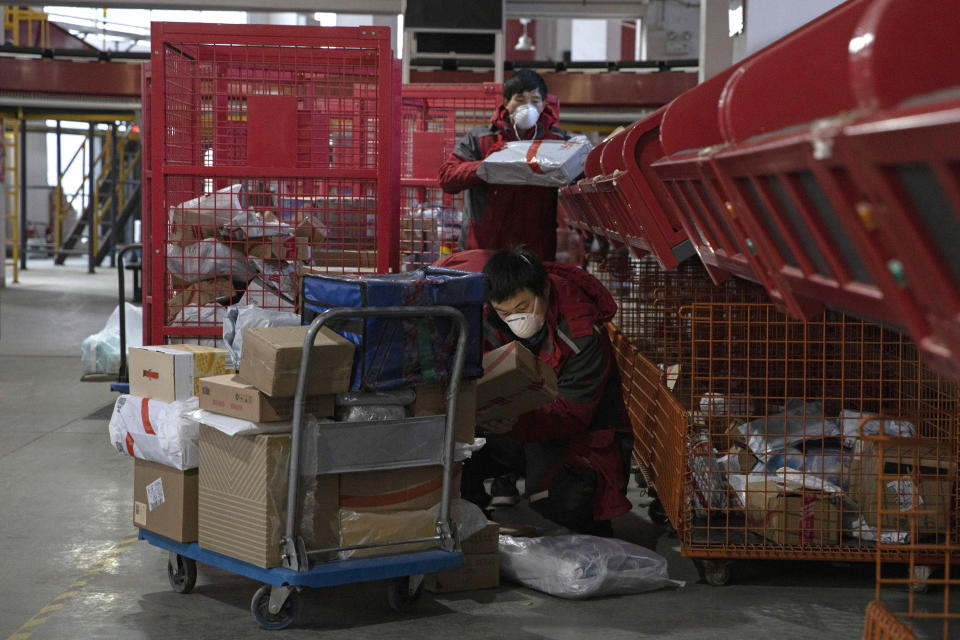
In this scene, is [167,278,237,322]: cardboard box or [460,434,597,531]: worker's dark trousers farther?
[167,278,237,322]: cardboard box

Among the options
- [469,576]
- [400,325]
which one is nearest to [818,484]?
[469,576]

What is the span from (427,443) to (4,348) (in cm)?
751

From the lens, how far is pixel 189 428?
10.6ft

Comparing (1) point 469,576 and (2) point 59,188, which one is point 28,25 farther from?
(1) point 469,576

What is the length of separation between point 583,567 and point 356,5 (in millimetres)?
9312

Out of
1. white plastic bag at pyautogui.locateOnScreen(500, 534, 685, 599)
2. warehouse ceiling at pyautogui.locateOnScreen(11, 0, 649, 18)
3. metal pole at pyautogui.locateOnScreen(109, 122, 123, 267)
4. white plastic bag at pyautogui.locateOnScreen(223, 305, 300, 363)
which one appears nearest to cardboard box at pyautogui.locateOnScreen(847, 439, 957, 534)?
white plastic bag at pyautogui.locateOnScreen(500, 534, 685, 599)

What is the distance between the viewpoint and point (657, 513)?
4.42 metres

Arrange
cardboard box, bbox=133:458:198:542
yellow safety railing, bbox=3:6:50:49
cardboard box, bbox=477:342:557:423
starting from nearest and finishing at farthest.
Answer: cardboard box, bbox=133:458:198:542
cardboard box, bbox=477:342:557:423
yellow safety railing, bbox=3:6:50:49

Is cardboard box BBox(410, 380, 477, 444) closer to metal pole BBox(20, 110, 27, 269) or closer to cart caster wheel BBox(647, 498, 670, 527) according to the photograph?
cart caster wheel BBox(647, 498, 670, 527)

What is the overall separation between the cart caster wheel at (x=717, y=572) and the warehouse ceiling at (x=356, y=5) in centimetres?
929

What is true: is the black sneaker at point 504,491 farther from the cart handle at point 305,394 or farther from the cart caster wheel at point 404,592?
the cart handle at point 305,394

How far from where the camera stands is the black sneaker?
4703 mm

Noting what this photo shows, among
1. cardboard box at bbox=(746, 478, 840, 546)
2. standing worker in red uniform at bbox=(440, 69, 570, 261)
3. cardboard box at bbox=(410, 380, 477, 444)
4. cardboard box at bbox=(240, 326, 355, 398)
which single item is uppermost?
standing worker in red uniform at bbox=(440, 69, 570, 261)

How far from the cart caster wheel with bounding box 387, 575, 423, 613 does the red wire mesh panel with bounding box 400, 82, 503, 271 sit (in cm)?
312
